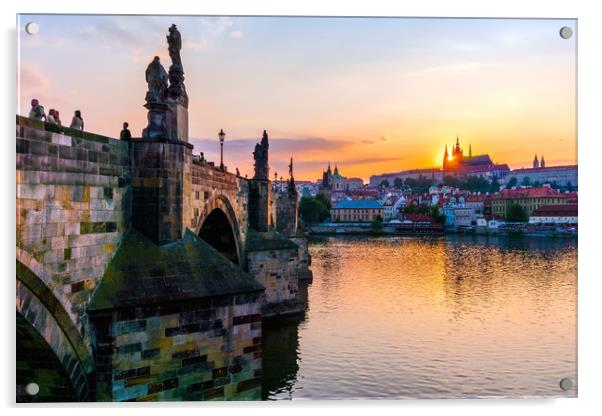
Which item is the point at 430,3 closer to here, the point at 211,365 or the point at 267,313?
the point at 211,365

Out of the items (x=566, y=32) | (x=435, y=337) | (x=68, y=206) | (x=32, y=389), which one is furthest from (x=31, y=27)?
(x=435, y=337)

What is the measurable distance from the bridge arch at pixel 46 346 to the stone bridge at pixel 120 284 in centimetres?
1

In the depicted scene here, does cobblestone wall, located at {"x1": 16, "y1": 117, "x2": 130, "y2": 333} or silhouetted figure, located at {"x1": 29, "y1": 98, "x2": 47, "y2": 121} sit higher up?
silhouetted figure, located at {"x1": 29, "y1": 98, "x2": 47, "y2": 121}

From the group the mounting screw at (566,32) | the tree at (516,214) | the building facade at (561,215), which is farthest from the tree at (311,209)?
the mounting screw at (566,32)

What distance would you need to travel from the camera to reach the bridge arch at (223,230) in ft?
59.6

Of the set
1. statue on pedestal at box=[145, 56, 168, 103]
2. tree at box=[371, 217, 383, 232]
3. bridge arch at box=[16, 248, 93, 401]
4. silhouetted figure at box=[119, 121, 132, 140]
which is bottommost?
tree at box=[371, 217, 383, 232]

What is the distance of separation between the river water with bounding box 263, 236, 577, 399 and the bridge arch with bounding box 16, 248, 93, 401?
4750mm

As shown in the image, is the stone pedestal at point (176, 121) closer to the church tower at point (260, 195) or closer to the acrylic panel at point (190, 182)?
the acrylic panel at point (190, 182)

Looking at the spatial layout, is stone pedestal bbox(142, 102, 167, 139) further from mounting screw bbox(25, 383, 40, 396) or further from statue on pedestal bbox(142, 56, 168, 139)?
mounting screw bbox(25, 383, 40, 396)

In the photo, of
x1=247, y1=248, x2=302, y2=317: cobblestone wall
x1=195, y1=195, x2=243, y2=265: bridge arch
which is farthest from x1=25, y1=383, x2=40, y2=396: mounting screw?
x1=247, y1=248, x2=302, y2=317: cobblestone wall

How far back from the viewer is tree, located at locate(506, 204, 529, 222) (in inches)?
792

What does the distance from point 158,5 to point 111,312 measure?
4353mm
